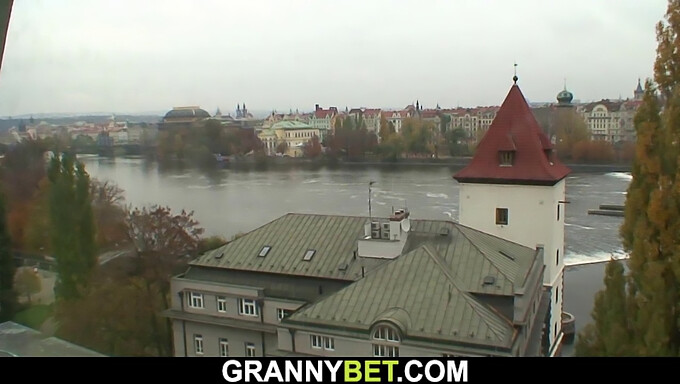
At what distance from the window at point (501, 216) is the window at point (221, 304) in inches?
80.2

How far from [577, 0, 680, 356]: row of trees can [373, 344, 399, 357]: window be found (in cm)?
74

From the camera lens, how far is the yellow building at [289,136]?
443 inches

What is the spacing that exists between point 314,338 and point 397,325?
1.35ft

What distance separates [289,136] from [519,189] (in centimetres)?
848

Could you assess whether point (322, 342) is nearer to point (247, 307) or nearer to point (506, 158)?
point (247, 307)

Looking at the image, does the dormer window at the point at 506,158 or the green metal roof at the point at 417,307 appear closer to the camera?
the green metal roof at the point at 417,307

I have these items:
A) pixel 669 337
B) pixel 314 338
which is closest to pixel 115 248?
pixel 314 338

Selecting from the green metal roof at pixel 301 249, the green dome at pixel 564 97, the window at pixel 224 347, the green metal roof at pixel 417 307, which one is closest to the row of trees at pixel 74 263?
the window at pixel 224 347

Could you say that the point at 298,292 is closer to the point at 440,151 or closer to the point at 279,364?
the point at 279,364

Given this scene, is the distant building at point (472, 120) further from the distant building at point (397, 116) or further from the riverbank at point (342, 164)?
the distant building at point (397, 116)

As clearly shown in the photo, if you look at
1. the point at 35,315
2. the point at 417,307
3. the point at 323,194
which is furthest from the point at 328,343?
the point at 323,194

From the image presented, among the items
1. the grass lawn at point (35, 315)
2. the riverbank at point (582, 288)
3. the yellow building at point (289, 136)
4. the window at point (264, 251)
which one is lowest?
the riverbank at point (582, 288)

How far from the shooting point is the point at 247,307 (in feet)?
10.5

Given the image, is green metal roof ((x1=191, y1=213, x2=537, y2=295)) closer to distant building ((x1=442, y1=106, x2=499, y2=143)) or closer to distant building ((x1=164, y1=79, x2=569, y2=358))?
distant building ((x1=164, y1=79, x2=569, y2=358))
